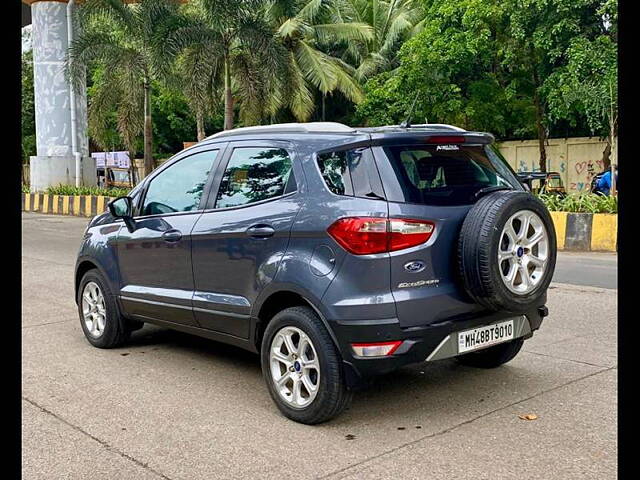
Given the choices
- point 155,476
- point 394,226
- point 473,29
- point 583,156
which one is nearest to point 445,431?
point 394,226

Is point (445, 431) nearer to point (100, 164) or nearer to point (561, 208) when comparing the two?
point (561, 208)

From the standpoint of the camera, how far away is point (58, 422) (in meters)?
4.46

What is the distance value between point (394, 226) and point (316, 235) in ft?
1.56

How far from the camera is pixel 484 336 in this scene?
4387 millimetres

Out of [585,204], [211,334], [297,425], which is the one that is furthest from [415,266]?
[585,204]

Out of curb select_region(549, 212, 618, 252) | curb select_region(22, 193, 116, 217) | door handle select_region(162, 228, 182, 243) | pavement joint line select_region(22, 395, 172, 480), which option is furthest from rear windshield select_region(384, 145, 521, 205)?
curb select_region(22, 193, 116, 217)

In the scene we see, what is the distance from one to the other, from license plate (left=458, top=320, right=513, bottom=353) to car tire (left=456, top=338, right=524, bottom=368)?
720mm

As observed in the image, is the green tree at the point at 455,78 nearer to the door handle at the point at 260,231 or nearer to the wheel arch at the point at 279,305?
the door handle at the point at 260,231

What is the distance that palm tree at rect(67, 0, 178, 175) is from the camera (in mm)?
21531

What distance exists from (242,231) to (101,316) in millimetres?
2244

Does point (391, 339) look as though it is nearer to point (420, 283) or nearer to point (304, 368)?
point (420, 283)

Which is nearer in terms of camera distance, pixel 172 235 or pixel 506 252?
pixel 506 252

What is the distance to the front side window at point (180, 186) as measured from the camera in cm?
534

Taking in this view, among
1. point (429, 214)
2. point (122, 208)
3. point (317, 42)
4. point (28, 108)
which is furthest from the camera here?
point (28, 108)
